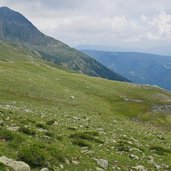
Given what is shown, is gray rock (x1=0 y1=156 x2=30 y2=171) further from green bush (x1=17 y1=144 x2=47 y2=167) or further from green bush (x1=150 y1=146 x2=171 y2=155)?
green bush (x1=150 y1=146 x2=171 y2=155)

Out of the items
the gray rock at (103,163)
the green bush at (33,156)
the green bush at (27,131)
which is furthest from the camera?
the green bush at (27,131)

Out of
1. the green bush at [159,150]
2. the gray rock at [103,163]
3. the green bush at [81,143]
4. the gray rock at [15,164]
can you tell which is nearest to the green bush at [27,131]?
the green bush at [81,143]

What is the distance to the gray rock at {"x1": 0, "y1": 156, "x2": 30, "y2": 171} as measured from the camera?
16.7 m

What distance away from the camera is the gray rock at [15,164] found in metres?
16.7

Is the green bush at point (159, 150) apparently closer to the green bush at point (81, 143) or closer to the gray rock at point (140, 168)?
the gray rock at point (140, 168)

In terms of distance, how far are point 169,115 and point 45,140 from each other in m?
58.0

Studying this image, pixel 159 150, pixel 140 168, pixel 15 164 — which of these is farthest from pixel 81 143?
pixel 15 164

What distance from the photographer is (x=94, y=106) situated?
6900 cm

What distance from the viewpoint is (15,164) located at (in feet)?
55.9

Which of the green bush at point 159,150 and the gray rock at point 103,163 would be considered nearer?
the gray rock at point 103,163

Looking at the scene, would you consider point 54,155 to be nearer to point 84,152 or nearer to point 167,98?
point 84,152

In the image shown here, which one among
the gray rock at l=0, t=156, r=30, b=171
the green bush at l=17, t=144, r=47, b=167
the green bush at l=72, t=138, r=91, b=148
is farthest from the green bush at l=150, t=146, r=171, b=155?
the gray rock at l=0, t=156, r=30, b=171

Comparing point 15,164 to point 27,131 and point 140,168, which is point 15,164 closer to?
point 27,131

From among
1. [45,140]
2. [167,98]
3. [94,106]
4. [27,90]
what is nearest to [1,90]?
[27,90]
